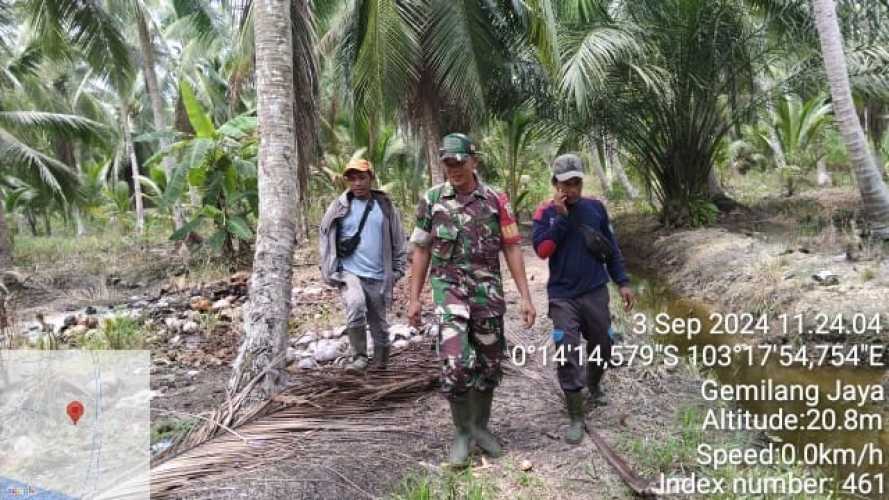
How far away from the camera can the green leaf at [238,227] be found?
9.83 m

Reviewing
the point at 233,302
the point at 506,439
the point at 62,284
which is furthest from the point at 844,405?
the point at 62,284

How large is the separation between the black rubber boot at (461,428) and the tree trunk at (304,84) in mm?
3164

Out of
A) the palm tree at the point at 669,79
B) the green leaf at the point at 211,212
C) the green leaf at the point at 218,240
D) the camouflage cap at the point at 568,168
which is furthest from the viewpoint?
the green leaf at the point at 218,240

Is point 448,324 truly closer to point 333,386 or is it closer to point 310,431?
point 310,431

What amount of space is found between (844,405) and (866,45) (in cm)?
796

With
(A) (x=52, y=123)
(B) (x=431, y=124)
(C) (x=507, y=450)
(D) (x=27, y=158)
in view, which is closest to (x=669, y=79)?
(B) (x=431, y=124)

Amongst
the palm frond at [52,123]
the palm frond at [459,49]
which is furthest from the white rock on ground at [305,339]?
the palm frond at [52,123]

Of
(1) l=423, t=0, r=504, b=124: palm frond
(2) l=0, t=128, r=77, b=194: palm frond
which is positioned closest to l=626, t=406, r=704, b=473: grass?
(1) l=423, t=0, r=504, b=124: palm frond

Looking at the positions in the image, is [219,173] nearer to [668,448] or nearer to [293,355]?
[293,355]

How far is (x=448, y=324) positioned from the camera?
10.7ft

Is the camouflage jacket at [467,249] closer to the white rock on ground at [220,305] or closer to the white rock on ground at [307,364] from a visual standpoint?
the white rock on ground at [307,364]

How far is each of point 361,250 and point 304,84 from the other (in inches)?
73.6

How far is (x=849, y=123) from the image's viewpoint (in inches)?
316

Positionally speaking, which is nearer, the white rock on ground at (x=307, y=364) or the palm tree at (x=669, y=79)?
the white rock on ground at (x=307, y=364)
